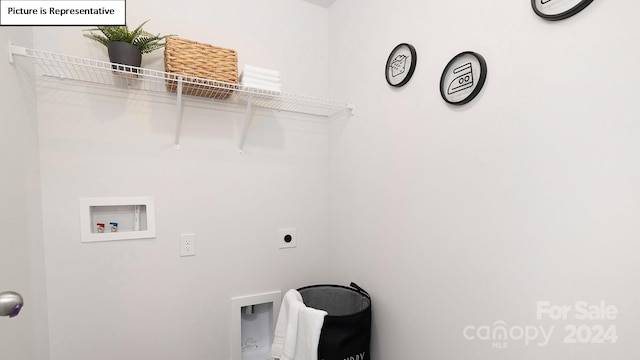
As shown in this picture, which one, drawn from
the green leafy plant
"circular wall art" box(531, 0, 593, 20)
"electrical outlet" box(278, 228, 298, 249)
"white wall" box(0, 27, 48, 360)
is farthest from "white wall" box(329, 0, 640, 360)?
"white wall" box(0, 27, 48, 360)

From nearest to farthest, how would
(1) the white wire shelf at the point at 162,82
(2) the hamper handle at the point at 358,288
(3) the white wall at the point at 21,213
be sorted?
(3) the white wall at the point at 21,213
(1) the white wire shelf at the point at 162,82
(2) the hamper handle at the point at 358,288

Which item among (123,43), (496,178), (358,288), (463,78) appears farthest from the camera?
(358,288)

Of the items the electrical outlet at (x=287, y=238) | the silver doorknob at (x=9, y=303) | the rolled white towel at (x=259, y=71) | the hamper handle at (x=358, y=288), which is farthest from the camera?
the electrical outlet at (x=287, y=238)

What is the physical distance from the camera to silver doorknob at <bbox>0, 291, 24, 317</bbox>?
680 millimetres

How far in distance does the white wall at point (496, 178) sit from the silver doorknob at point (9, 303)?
1.32m

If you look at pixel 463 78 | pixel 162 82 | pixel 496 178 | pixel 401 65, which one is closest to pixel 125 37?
pixel 162 82

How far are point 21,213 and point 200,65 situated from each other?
91cm

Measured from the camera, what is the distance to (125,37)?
1.31 meters

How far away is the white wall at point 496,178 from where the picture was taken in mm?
806

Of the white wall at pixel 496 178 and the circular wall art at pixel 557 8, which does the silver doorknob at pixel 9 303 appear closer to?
the white wall at pixel 496 178

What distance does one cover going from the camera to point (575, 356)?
2.87 feet

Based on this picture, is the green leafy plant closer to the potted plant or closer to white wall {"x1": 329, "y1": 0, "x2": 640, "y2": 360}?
the potted plant

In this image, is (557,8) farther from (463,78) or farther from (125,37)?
(125,37)

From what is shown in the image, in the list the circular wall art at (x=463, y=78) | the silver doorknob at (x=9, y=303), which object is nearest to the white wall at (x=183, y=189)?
the silver doorknob at (x=9, y=303)
